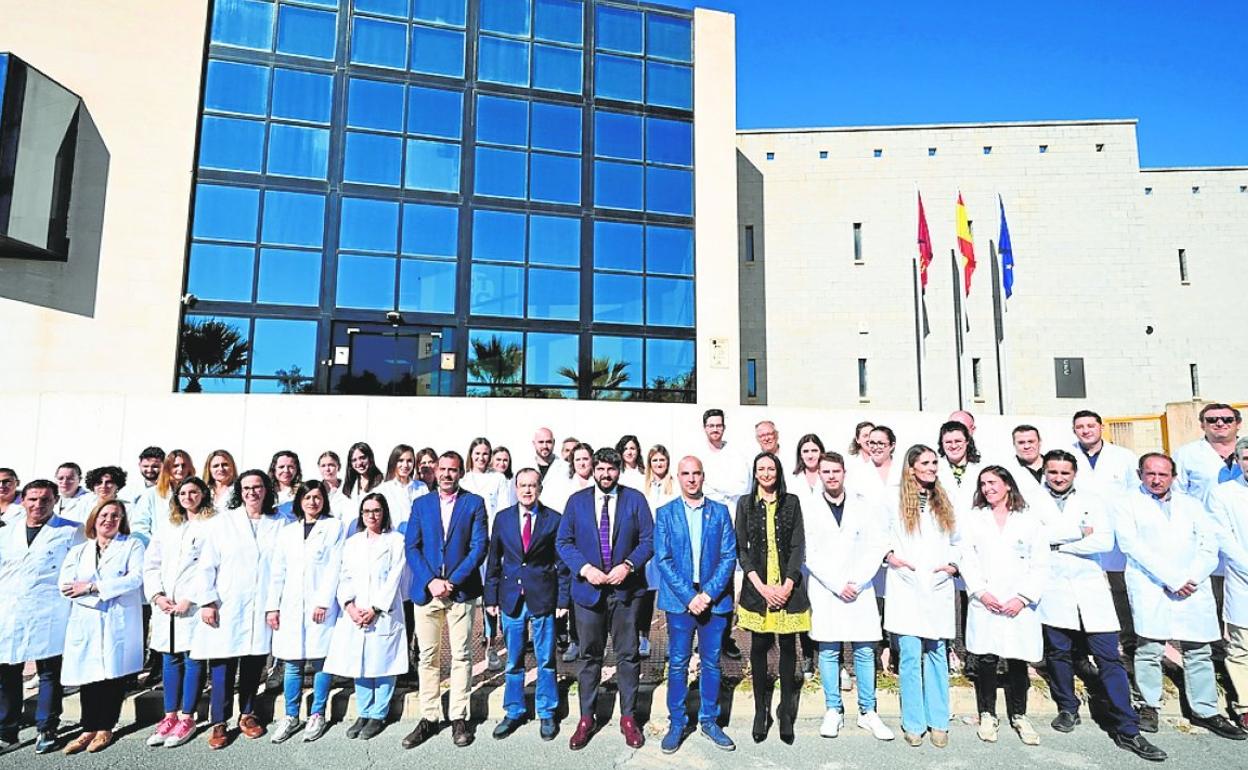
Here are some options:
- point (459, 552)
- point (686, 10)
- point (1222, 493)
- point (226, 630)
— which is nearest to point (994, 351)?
point (686, 10)

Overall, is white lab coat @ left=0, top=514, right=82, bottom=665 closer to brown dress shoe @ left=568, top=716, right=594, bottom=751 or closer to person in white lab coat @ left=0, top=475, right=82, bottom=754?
person in white lab coat @ left=0, top=475, right=82, bottom=754

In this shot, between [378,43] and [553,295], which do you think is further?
[553,295]

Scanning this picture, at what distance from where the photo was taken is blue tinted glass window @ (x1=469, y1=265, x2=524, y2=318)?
15961 mm

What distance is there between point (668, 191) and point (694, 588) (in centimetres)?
1407

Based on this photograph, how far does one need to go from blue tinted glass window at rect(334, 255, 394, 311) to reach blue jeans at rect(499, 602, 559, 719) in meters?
11.7

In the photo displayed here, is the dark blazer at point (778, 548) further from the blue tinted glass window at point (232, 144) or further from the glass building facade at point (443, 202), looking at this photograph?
the blue tinted glass window at point (232, 144)

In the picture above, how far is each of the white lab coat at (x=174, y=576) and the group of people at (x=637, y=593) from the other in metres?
0.02

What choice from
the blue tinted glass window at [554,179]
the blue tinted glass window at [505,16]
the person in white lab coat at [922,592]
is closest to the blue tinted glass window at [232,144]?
the blue tinted glass window at [505,16]

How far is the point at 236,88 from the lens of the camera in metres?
15.2

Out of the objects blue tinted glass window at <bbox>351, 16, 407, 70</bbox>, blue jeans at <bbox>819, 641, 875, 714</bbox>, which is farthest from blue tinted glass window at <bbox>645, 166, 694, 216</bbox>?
blue jeans at <bbox>819, 641, 875, 714</bbox>

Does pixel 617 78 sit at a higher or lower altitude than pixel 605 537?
higher

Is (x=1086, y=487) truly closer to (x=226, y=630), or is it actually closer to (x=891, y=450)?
(x=891, y=450)

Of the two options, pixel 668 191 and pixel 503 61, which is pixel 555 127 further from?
pixel 668 191

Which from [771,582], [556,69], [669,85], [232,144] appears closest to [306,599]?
[771,582]
